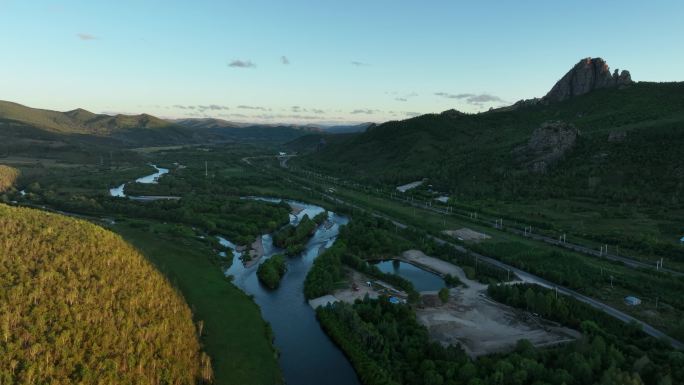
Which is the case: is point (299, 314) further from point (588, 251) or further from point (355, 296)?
point (588, 251)

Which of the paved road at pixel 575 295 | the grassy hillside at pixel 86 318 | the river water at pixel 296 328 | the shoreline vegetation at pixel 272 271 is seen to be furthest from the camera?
the shoreline vegetation at pixel 272 271

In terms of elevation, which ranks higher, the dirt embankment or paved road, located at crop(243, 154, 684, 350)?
paved road, located at crop(243, 154, 684, 350)

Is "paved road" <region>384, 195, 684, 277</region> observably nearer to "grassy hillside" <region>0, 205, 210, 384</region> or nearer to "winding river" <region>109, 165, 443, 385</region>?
"winding river" <region>109, 165, 443, 385</region>

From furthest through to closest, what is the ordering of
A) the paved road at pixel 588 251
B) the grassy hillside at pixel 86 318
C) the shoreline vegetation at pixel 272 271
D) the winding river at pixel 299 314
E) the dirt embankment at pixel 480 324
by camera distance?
the paved road at pixel 588 251
the shoreline vegetation at pixel 272 271
the dirt embankment at pixel 480 324
the winding river at pixel 299 314
the grassy hillside at pixel 86 318

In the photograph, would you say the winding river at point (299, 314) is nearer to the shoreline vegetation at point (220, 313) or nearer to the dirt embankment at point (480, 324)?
the shoreline vegetation at point (220, 313)

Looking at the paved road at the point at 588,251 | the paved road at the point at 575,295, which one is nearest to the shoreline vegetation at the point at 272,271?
the paved road at the point at 575,295

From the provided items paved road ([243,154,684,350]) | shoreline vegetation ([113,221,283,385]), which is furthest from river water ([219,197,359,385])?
paved road ([243,154,684,350])
